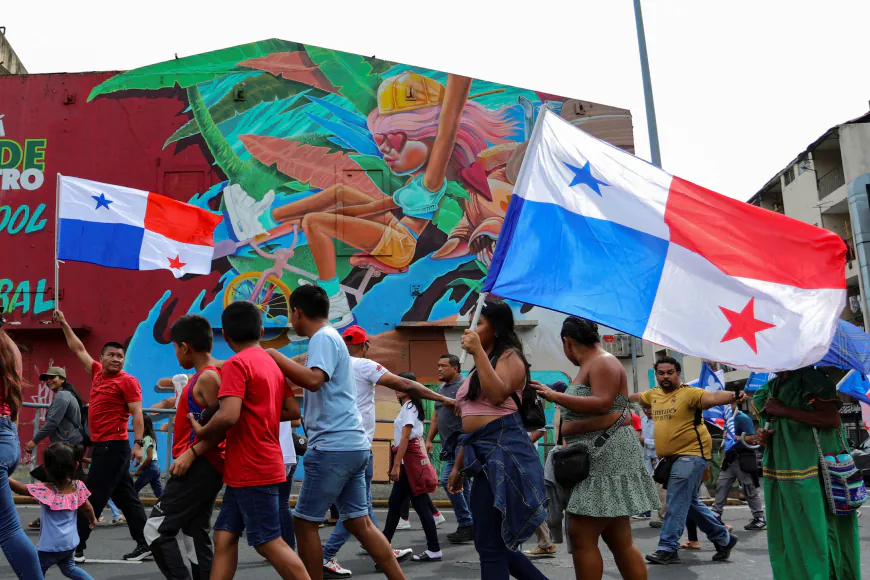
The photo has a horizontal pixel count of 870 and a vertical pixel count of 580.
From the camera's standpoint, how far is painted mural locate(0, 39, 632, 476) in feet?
72.7

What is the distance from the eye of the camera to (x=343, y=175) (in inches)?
896

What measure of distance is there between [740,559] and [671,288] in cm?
427

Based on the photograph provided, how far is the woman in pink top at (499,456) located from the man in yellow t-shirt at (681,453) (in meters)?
3.37

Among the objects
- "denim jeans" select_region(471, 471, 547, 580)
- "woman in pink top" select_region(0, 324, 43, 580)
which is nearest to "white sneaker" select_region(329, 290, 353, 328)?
"woman in pink top" select_region(0, 324, 43, 580)

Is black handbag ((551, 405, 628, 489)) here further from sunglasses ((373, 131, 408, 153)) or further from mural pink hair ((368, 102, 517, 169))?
sunglasses ((373, 131, 408, 153))

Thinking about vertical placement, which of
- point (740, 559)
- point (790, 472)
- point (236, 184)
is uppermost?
point (236, 184)

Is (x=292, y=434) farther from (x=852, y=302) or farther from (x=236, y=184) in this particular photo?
(x=852, y=302)

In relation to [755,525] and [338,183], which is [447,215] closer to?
[338,183]

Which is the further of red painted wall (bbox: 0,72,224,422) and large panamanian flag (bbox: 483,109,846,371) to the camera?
red painted wall (bbox: 0,72,224,422)

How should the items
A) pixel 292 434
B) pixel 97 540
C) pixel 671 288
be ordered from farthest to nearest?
1. pixel 97 540
2. pixel 292 434
3. pixel 671 288

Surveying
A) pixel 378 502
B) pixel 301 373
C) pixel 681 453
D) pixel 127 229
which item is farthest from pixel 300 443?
pixel 378 502

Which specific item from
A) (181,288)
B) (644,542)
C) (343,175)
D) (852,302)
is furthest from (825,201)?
(644,542)

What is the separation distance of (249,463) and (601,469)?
2004mm

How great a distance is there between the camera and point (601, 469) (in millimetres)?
4965
